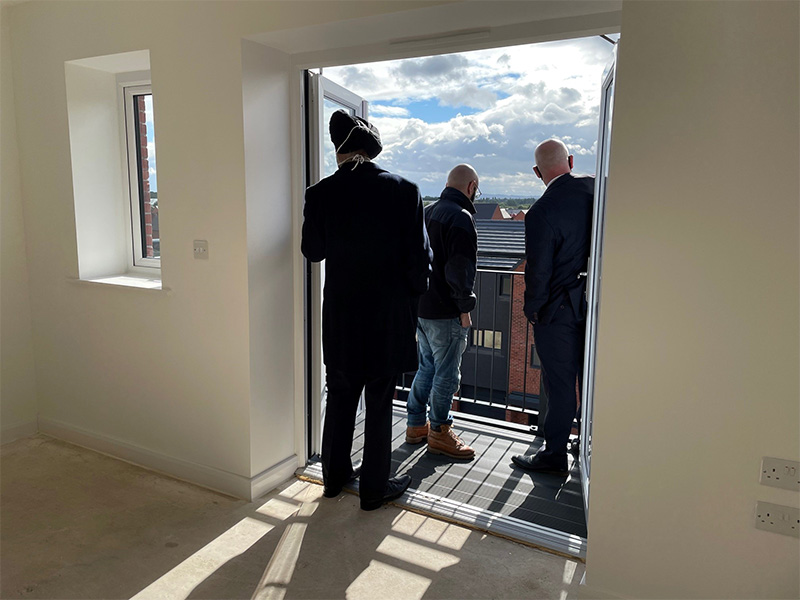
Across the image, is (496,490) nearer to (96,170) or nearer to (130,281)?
(130,281)

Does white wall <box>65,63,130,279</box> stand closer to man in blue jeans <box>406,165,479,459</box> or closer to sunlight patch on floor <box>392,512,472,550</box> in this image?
man in blue jeans <box>406,165,479,459</box>

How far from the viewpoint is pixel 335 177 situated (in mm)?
2363

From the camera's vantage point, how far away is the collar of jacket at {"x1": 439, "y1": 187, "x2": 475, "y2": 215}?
2906 millimetres

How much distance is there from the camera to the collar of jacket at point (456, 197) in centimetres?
291

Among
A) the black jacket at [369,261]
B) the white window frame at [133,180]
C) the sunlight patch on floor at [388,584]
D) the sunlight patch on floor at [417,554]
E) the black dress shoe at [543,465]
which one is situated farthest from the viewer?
→ the white window frame at [133,180]

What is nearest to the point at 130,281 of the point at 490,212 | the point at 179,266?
the point at 179,266

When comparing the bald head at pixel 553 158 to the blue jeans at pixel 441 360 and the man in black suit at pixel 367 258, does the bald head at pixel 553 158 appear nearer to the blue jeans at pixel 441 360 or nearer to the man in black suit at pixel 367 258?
the man in black suit at pixel 367 258

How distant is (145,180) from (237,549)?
216cm

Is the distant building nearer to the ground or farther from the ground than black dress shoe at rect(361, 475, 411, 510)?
farther from the ground

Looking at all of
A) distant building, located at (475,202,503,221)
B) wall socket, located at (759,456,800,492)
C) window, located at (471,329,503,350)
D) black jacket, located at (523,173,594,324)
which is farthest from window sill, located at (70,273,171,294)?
distant building, located at (475,202,503,221)

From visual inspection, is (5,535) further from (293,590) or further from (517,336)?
(517,336)

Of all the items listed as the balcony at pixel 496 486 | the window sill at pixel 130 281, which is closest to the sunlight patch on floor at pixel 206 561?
the balcony at pixel 496 486

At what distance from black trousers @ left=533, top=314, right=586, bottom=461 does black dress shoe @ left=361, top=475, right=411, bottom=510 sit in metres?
0.77

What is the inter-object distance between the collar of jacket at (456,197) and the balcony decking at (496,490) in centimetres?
137
